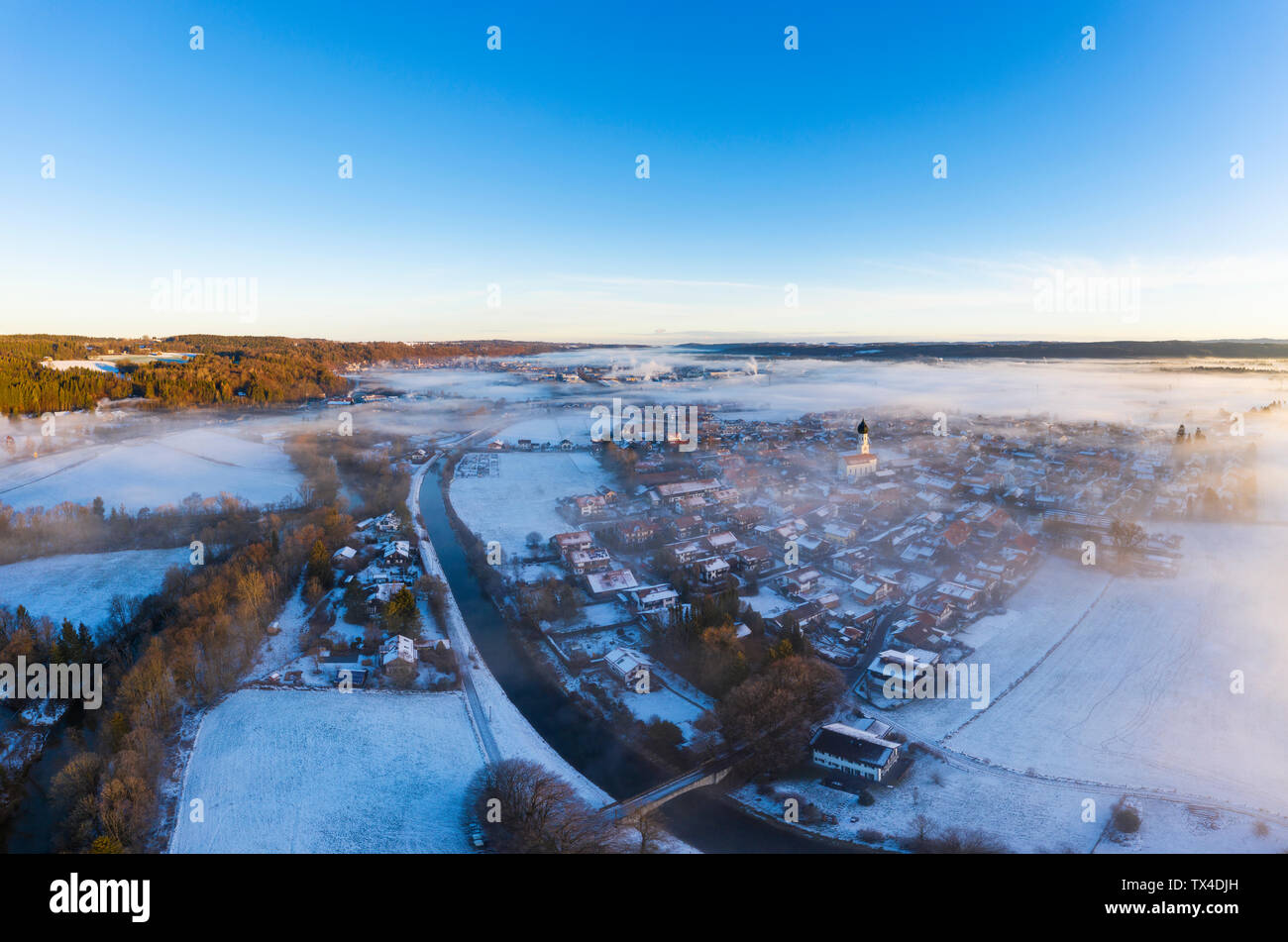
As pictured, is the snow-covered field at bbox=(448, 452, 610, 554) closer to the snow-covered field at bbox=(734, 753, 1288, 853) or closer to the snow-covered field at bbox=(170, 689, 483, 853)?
the snow-covered field at bbox=(170, 689, 483, 853)

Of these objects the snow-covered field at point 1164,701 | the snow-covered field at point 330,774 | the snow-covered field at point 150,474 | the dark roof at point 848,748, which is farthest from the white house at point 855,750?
the snow-covered field at point 150,474

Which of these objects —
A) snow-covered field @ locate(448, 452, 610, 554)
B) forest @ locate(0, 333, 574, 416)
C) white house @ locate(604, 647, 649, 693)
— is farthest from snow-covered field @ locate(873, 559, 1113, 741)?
forest @ locate(0, 333, 574, 416)

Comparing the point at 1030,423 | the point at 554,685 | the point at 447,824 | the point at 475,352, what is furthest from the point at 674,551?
the point at 475,352

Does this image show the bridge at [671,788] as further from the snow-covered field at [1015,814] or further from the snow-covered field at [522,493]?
the snow-covered field at [522,493]

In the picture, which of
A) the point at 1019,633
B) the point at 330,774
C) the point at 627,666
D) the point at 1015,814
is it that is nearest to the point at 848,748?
the point at 1015,814

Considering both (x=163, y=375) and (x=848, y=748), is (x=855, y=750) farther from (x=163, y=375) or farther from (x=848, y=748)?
(x=163, y=375)

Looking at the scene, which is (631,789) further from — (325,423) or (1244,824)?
(325,423)
